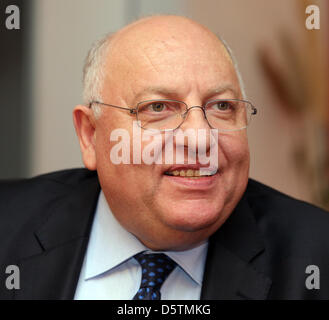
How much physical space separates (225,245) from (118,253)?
0.35m

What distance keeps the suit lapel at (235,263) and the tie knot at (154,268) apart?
123 mm

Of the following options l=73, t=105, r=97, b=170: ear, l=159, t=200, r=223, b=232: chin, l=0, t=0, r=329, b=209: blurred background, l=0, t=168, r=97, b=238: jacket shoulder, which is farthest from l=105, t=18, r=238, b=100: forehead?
l=0, t=0, r=329, b=209: blurred background

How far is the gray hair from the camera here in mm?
1508

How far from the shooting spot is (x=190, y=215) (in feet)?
4.32

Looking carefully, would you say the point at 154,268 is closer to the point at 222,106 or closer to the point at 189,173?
the point at 189,173

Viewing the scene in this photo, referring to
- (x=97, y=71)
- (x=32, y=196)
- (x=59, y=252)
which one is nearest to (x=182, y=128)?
(x=97, y=71)

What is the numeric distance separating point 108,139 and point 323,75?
233 cm

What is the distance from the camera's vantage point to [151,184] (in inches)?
53.0

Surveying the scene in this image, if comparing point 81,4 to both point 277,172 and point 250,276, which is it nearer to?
point 277,172

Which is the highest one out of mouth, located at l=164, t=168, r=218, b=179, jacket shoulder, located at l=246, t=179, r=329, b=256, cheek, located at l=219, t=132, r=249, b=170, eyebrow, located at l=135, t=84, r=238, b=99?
eyebrow, located at l=135, t=84, r=238, b=99

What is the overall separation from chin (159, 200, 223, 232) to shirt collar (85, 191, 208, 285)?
0.19m

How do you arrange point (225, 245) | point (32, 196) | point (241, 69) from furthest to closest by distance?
1. point (241, 69)
2. point (32, 196)
3. point (225, 245)

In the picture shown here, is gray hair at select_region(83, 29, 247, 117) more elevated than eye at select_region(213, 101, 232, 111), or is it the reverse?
gray hair at select_region(83, 29, 247, 117)

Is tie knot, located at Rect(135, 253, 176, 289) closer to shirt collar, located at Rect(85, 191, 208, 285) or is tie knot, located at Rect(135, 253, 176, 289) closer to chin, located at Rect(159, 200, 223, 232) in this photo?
shirt collar, located at Rect(85, 191, 208, 285)
